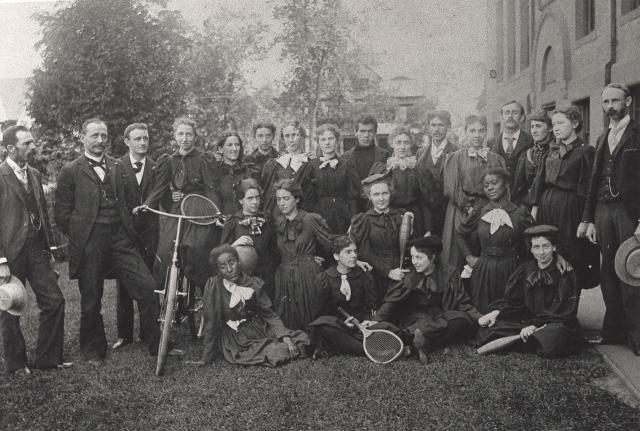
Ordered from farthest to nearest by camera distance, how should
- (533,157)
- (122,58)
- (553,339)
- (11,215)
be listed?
(122,58) → (533,157) → (11,215) → (553,339)

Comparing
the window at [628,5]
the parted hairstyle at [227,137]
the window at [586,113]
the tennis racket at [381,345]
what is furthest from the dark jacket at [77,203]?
the window at [586,113]

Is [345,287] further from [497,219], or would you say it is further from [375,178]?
[497,219]

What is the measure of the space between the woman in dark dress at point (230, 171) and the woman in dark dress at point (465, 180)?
6.88 ft

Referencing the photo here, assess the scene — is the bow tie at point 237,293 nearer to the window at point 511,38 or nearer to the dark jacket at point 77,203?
the dark jacket at point 77,203

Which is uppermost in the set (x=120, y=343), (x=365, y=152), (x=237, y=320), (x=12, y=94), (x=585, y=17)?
(x=585, y=17)

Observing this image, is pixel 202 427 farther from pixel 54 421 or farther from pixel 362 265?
pixel 362 265

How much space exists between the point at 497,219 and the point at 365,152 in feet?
5.78

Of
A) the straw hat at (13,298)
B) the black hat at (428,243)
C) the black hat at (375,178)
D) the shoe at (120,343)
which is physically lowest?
the shoe at (120,343)

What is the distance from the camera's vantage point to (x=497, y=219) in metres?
5.72

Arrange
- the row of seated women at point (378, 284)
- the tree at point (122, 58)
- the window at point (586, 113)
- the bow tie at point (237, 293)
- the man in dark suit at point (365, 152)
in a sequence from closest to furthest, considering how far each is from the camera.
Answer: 1. the row of seated women at point (378, 284)
2. the bow tie at point (237, 293)
3. the man in dark suit at point (365, 152)
4. the tree at point (122, 58)
5. the window at point (586, 113)

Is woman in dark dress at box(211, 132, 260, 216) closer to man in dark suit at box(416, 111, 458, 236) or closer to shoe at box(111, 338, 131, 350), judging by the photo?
shoe at box(111, 338, 131, 350)

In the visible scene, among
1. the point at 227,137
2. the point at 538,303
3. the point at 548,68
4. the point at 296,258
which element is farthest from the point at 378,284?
the point at 548,68

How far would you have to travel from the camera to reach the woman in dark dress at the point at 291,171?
21.3 ft

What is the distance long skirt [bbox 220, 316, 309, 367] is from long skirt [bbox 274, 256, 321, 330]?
12.2 inches
